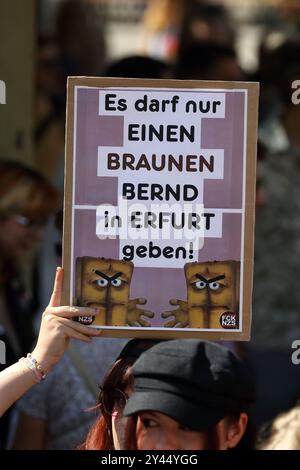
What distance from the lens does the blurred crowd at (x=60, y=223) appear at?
11.2 ft

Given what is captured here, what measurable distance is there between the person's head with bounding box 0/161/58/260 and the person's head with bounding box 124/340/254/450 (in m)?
1.49

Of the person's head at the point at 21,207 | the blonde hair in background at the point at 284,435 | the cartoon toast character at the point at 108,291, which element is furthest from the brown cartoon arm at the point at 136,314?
the person's head at the point at 21,207

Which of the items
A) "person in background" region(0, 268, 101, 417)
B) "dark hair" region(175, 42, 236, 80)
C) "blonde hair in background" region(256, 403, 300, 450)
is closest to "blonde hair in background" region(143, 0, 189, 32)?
"dark hair" region(175, 42, 236, 80)

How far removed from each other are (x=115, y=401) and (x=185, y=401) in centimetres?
19

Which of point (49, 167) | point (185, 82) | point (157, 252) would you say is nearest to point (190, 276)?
point (157, 252)

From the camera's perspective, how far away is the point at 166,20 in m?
7.64

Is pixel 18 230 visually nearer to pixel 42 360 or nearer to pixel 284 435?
pixel 284 435

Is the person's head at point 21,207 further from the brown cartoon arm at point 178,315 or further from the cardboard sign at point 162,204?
the brown cartoon arm at point 178,315

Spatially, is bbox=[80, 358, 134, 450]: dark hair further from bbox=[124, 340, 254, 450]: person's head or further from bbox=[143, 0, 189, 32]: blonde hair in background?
bbox=[143, 0, 189, 32]: blonde hair in background

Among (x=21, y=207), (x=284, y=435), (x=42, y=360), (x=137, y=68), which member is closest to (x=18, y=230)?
(x=21, y=207)

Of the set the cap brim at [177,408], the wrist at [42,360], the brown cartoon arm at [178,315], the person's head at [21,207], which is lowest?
the cap brim at [177,408]

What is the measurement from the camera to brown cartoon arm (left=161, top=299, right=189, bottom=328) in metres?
2.60

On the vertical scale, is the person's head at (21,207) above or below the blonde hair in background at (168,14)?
below

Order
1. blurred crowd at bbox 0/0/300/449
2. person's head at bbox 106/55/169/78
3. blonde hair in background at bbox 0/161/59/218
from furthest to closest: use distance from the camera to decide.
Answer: person's head at bbox 106/55/169/78 → blonde hair in background at bbox 0/161/59/218 → blurred crowd at bbox 0/0/300/449
